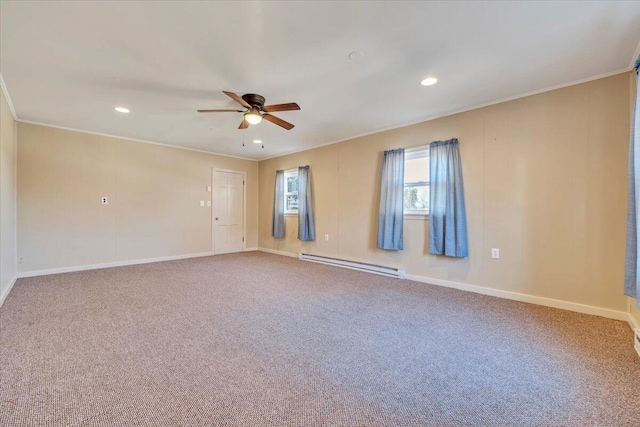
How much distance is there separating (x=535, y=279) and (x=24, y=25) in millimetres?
5416

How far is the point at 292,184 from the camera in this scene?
21.3 ft

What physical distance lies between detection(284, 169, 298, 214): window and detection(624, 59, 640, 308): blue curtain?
17.0 feet

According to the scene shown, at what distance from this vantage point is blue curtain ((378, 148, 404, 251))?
167 inches

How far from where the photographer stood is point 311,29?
2051 millimetres

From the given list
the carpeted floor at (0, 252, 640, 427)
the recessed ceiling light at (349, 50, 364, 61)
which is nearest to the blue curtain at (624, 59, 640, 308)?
the carpeted floor at (0, 252, 640, 427)

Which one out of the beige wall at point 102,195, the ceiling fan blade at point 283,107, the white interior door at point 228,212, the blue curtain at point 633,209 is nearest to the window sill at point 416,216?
the blue curtain at point 633,209

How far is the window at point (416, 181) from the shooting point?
13.5 feet

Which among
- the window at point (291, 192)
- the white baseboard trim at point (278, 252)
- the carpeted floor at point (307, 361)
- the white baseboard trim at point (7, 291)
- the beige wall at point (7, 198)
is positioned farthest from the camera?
the window at point (291, 192)

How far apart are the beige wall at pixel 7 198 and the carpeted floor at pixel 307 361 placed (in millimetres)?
426

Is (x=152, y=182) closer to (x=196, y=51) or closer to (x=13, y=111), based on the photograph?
(x=13, y=111)

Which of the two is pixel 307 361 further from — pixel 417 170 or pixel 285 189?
pixel 285 189

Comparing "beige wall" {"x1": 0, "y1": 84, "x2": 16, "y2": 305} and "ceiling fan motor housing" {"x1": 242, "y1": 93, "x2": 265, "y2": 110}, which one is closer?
"ceiling fan motor housing" {"x1": 242, "y1": 93, "x2": 265, "y2": 110}

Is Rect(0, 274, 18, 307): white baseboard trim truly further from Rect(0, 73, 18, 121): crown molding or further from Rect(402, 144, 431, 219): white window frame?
Rect(402, 144, 431, 219): white window frame

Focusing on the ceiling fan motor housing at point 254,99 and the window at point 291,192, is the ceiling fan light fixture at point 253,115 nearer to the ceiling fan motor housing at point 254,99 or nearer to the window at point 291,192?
the ceiling fan motor housing at point 254,99
